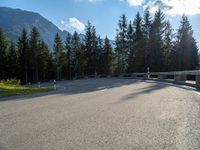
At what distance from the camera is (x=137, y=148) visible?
16.1 feet

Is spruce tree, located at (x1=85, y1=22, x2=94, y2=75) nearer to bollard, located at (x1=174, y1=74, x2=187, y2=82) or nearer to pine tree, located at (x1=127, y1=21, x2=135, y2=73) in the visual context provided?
pine tree, located at (x1=127, y1=21, x2=135, y2=73)

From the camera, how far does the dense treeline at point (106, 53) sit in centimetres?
5941

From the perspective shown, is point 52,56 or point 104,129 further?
point 52,56

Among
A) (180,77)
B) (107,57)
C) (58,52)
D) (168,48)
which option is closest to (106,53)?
(107,57)

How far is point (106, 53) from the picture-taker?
276ft

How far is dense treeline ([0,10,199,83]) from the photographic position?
195ft

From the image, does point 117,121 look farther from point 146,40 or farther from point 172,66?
point 146,40

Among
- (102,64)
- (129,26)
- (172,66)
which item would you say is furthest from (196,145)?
(102,64)

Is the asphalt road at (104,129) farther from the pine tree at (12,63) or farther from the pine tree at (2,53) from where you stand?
the pine tree at (12,63)

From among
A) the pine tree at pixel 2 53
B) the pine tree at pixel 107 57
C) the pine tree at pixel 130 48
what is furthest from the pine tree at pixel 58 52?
the pine tree at pixel 130 48

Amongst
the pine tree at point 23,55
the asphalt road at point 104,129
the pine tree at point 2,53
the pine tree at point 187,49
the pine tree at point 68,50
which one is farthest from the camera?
the pine tree at point 68,50

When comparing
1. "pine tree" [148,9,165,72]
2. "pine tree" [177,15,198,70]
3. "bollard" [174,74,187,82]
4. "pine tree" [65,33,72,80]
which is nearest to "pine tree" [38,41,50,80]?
"pine tree" [65,33,72,80]

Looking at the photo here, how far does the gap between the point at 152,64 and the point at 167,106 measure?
51.2 m

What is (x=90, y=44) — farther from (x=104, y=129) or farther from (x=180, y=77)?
(x=104, y=129)
